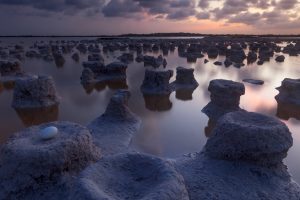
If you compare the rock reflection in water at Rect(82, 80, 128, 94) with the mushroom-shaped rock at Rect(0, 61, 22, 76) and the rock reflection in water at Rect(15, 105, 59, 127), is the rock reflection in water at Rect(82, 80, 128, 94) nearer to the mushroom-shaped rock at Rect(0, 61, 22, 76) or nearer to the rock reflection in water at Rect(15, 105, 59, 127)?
the rock reflection in water at Rect(15, 105, 59, 127)

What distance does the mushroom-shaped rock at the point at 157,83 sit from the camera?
1459cm

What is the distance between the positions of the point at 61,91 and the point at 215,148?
440 inches

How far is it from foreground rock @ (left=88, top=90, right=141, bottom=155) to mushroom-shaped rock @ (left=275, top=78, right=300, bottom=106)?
725cm

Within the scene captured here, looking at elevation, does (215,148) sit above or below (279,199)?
above

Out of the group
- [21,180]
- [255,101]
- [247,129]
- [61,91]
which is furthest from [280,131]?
[61,91]

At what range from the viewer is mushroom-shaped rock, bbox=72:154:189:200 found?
3.30 m

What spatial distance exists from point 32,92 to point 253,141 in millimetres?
8891

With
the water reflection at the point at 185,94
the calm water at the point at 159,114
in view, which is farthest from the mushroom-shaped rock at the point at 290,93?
the water reflection at the point at 185,94

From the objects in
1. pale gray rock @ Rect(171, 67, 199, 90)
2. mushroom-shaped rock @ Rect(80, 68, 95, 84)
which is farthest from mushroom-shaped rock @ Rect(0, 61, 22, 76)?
pale gray rock @ Rect(171, 67, 199, 90)

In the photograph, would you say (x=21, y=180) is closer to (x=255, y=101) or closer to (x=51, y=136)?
(x=51, y=136)

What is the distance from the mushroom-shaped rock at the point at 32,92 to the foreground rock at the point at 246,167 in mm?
7659

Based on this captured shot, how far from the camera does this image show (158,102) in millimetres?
13305

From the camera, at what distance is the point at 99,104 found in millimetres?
12906

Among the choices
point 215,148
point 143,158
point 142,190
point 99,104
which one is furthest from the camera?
point 99,104
